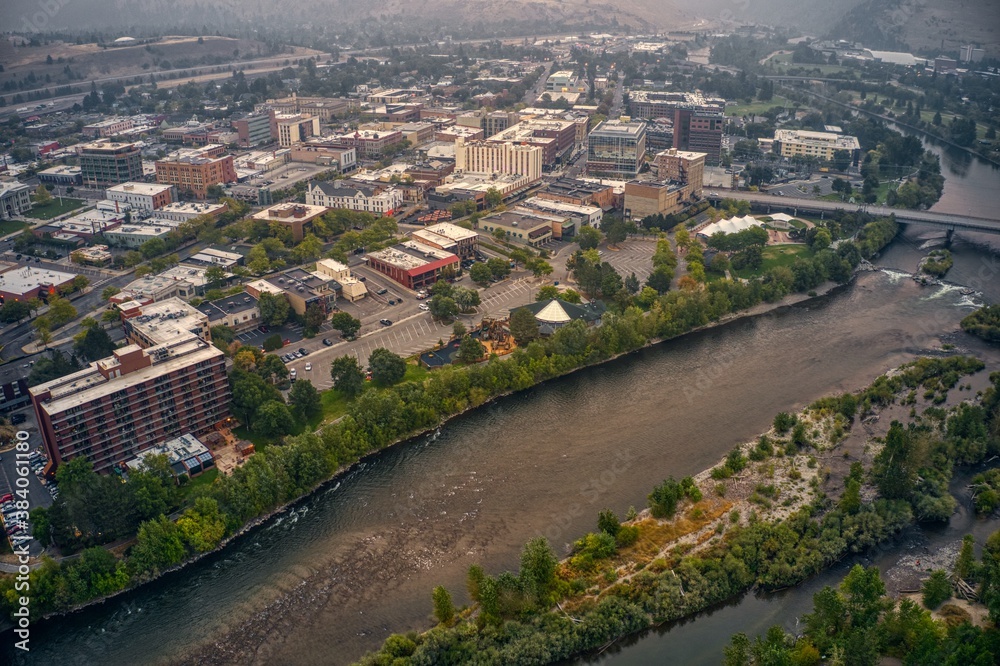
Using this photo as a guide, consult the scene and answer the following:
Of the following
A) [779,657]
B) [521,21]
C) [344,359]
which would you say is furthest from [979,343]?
[521,21]

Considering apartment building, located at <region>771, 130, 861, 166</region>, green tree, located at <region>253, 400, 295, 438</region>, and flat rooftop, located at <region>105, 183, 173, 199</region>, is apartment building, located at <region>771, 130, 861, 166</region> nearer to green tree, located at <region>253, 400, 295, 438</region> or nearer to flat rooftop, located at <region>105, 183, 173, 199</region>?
flat rooftop, located at <region>105, 183, 173, 199</region>

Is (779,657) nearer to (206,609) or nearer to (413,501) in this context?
(413,501)

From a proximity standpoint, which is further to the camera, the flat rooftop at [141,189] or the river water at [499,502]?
the flat rooftop at [141,189]

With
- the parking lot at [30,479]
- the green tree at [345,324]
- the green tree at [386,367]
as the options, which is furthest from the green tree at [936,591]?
the parking lot at [30,479]

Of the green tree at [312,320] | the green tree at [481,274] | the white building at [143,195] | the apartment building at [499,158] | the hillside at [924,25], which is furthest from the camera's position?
the hillside at [924,25]

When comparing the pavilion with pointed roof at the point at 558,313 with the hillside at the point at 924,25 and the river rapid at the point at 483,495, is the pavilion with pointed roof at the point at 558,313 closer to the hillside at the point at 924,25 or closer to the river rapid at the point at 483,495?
the river rapid at the point at 483,495

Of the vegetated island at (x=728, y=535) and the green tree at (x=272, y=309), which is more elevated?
the green tree at (x=272, y=309)

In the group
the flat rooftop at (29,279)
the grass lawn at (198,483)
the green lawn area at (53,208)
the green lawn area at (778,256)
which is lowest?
the green lawn area at (53,208)

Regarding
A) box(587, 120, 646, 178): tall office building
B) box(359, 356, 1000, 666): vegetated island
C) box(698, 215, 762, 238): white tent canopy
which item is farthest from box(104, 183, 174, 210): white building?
box(359, 356, 1000, 666): vegetated island
